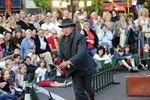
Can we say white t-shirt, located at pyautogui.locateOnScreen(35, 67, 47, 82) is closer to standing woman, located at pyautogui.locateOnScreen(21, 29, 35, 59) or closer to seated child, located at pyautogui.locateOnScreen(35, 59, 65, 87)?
seated child, located at pyautogui.locateOnScreen(35, 59, 65, 87)

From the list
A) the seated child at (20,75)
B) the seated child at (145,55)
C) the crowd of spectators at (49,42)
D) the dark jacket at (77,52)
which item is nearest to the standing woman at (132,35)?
the crowd of spectators at (49,42)

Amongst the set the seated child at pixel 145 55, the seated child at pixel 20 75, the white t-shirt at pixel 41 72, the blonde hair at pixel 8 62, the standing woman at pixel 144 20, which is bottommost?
the seated child at pixel 145 55

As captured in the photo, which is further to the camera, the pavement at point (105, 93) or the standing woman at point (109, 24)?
the standing woman at point (109, 24)

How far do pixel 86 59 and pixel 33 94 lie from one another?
1.33 meters

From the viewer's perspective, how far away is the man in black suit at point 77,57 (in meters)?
9.34

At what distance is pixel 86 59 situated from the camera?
968 centimetres

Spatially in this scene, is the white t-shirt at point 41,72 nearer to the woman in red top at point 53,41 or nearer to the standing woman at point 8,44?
the standing woman at point 8,44

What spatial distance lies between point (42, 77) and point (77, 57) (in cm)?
556

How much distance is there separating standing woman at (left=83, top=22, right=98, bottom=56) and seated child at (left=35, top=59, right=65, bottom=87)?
6.72 feet

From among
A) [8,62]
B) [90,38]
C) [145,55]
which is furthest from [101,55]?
[8,62]

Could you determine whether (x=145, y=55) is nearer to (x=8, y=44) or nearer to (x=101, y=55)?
(x=101, y=55)

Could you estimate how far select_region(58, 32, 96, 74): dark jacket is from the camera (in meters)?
9.27

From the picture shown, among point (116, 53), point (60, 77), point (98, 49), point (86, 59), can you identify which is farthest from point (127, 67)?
point (86, 59)

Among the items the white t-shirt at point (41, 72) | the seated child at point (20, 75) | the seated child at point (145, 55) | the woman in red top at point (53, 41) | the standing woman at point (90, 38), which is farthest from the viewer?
the seated child at point (145, 55)
